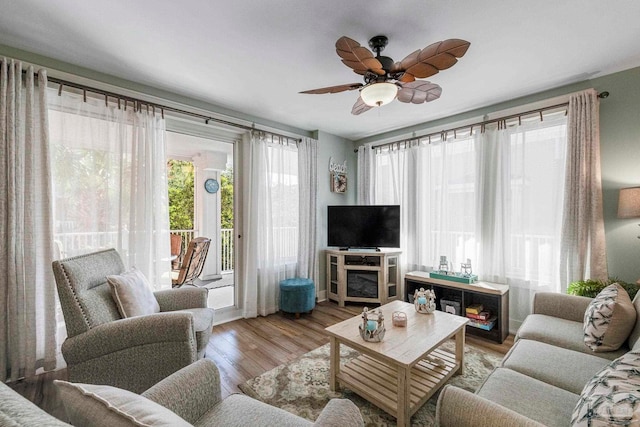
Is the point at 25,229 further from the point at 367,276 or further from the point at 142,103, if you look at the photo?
the point at 367,276

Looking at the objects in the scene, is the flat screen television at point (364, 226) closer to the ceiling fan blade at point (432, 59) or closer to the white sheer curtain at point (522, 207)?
the white sheer curtain at point (522, 207)

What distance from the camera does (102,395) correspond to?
0.65m

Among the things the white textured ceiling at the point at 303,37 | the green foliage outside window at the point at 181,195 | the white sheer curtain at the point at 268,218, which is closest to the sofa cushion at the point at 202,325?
the white sheer curtain at the point at 268,218

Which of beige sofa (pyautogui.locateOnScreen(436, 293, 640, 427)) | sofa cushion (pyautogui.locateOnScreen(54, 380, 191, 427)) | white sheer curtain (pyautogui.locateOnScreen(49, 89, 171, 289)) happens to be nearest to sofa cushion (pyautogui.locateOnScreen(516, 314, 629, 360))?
beige sofa (pyautogui.locateOnScreen(436, 293, 640, 427))

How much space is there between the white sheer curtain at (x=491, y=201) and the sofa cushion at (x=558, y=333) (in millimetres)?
870

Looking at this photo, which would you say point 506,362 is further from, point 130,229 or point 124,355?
point 130,229

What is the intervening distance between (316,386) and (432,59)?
229cm

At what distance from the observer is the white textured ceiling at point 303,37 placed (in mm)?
1661

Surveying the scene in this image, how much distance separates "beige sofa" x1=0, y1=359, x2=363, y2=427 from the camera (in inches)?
18.0

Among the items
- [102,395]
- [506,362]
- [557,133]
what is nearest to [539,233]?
[557,133]

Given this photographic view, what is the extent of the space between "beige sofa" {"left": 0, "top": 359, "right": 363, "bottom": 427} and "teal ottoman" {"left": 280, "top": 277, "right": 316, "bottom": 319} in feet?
6.82

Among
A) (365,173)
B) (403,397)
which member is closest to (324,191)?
(365,173)

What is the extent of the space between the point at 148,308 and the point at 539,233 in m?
3.56

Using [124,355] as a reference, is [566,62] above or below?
above
